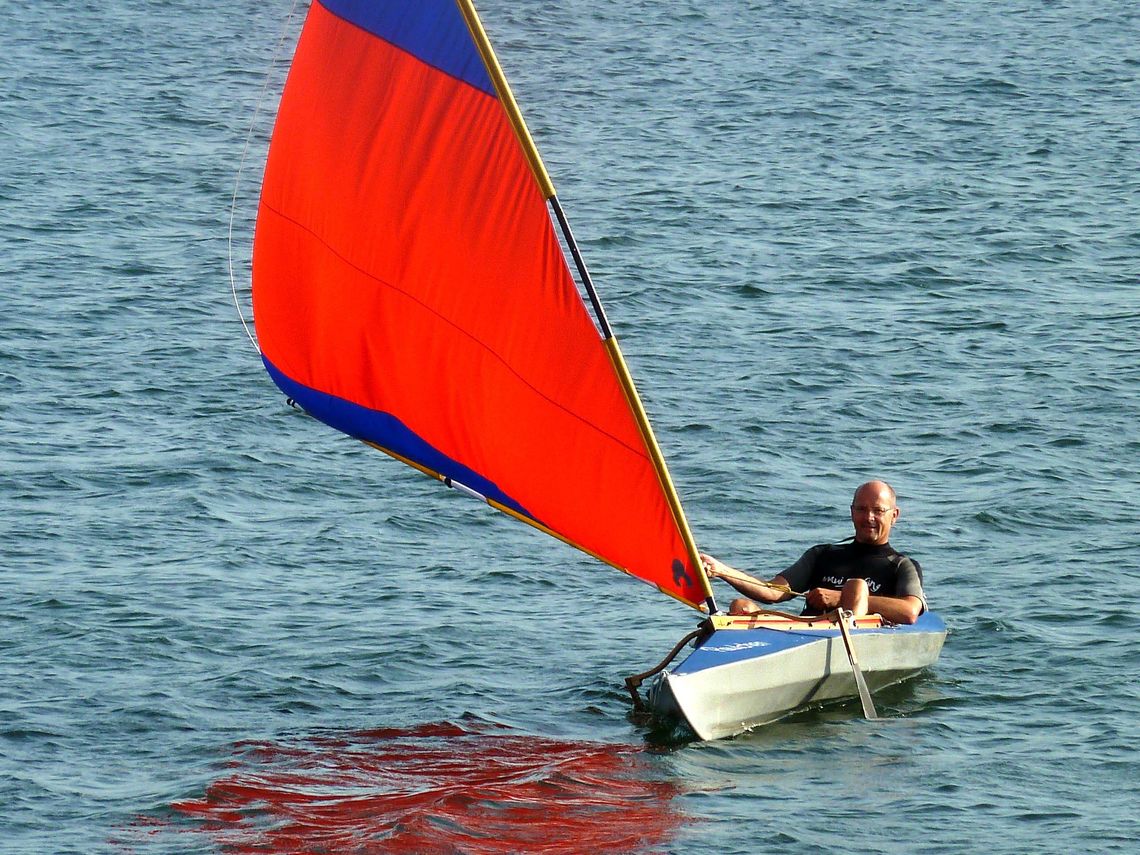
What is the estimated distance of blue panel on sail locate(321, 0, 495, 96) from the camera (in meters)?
12.0

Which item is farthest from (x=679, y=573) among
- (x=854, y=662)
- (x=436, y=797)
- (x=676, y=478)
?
(x=676, y=478)

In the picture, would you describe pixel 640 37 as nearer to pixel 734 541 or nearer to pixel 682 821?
pixel 734 541

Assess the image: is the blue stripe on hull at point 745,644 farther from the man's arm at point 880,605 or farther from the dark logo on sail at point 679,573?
the dark logo on sail at point 679,573

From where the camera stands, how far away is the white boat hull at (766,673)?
488 inches

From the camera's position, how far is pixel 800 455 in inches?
806

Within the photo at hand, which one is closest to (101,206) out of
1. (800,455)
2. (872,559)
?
(800,455)

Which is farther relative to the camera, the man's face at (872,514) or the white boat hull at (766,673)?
the man's face at (872,514)

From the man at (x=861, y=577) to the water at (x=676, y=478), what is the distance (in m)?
0.85

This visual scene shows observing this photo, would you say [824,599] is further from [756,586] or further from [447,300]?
[447,300]

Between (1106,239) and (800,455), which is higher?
(1106,239)

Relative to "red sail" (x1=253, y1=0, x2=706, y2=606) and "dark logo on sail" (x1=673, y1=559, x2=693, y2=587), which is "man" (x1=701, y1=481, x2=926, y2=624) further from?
"red sail" (x1=253, y1=0, x2=706, y2=606)

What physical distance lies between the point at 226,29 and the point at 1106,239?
25167 mm

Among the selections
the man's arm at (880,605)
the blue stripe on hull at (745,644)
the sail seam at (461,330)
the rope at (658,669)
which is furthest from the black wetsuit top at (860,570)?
the sail seam at (461,330)

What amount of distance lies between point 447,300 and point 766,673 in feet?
11.5
